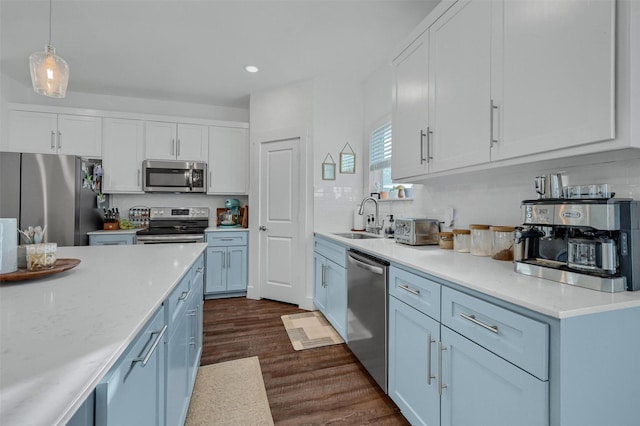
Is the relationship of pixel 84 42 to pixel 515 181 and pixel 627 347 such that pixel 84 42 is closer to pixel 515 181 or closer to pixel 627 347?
pixel 515 181

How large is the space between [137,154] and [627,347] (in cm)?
460

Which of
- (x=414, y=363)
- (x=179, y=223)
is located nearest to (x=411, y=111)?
(x=414, y=363)

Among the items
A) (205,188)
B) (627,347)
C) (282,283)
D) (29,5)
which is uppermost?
(29,5)

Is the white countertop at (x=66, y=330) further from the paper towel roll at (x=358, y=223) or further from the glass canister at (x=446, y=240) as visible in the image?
the paper towel roll at (x=358, y=223)

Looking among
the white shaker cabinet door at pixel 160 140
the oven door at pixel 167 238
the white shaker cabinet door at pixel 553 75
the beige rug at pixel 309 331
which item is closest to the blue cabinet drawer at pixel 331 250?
the beige rug at pixel 309 331

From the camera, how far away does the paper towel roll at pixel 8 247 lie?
1.03m

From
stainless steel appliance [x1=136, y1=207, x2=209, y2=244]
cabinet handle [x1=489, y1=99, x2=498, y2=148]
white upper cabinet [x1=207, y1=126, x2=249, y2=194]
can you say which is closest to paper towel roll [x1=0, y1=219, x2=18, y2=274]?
cabinet handle [x1=489, y1=99, x2=498, y2=148]

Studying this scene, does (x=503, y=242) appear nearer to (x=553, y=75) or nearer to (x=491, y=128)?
(x=491, y=128)

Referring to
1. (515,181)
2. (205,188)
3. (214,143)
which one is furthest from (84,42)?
(515,181)

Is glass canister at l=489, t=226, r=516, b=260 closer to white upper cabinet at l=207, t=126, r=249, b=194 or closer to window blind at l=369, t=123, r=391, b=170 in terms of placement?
window blind at l=369, t=123, r=391, b=170

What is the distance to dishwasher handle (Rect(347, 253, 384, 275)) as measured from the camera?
5.91 ft

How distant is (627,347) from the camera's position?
0.91 metres

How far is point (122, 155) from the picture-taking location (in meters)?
3.77

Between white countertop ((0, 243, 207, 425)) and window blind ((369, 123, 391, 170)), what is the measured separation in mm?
2395
